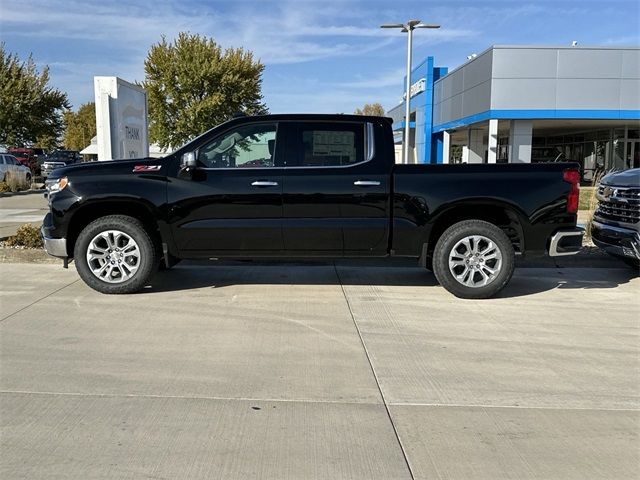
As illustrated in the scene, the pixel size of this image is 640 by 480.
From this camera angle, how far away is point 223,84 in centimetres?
3434

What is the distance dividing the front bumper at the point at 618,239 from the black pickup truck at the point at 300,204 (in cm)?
110

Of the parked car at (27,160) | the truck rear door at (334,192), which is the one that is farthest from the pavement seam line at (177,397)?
the parked car at (27,160)

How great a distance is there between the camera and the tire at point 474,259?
21.4ft

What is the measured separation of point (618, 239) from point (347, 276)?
344 centimetres

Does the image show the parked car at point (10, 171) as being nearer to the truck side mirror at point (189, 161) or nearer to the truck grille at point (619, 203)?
the truck side mirror at point (189, 161)

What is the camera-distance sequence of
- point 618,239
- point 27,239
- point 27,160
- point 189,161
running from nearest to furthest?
1. point 189,161
2. point 618,239
3. point 27,239
4. point 27,160

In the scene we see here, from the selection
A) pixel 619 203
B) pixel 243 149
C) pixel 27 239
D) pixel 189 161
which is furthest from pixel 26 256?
pixel 619 203

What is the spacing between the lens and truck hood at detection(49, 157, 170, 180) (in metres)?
6.41

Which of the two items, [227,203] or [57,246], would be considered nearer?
[227,203]

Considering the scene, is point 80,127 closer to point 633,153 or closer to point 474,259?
point 633,153

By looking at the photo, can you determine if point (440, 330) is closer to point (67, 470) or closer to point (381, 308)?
point (381, 308)

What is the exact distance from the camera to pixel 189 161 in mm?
6234

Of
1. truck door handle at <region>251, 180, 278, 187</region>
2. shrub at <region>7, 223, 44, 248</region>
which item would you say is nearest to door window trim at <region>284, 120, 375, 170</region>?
truck door handle at <region>251, 180, 278, 187</region>

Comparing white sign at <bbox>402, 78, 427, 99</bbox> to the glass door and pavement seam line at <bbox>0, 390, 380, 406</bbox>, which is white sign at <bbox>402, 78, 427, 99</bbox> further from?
pavement seam line at <bbox>0, 390, 380, 406</bbox>
